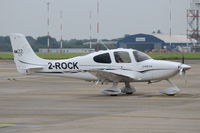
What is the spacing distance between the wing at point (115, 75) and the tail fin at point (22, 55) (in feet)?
9.68

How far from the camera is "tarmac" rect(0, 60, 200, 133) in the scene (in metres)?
13.3

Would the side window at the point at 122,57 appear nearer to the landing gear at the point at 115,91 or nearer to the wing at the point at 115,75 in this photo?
the wing at the point at 115,75

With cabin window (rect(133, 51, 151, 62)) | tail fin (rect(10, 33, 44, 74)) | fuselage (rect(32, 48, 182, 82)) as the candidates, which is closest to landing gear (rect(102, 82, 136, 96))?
fuselage (rect(32, 48, 182, 82))

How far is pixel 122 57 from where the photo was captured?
22.1 meters

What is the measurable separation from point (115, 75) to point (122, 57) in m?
0.73

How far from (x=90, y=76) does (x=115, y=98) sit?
6.35ft

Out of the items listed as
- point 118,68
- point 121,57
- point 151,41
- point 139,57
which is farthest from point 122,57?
point 151,41

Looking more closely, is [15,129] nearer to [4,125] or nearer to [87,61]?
[4,125]

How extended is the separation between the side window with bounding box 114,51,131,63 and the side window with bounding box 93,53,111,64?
283 mm

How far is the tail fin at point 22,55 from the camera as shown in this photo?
2372 centimetres

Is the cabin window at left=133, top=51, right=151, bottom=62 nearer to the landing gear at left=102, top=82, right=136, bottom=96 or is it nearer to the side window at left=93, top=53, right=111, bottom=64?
the side window at left=93, top=53, right=111, bottom=64

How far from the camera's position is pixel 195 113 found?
1605 cm

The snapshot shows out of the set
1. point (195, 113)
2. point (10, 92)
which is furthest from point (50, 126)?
point (10, 92)

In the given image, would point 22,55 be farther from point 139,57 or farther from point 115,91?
point 139,57
